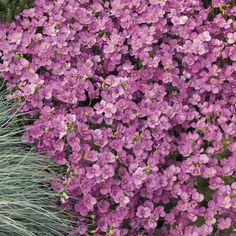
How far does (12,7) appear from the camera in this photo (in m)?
4.13

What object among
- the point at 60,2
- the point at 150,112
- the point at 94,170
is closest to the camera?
the point at 94,170

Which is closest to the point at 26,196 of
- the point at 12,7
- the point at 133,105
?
the point at 133,105

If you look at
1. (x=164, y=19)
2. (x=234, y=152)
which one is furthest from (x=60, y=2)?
(x=234, y=152)

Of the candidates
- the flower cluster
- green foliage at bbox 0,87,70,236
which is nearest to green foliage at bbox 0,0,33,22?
the flower cluster

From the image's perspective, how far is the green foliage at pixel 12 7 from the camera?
13.4ft

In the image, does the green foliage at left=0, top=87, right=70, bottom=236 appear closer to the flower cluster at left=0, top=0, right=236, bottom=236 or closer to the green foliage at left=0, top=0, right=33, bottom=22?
the flower cluster at left=0, top=0, right=236, bottom=236

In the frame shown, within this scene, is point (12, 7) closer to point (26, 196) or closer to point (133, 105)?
point (133, 105)

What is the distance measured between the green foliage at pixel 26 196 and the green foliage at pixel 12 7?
0.92 m

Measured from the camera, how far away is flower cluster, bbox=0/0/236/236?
3.21m

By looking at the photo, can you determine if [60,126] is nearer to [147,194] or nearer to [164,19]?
[147,194]

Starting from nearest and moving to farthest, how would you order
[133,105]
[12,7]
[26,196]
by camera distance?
1. [26,196]
2. [133,105]
3. [12,7]

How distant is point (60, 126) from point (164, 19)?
3.59ft

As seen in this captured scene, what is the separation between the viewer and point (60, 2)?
4.00 meters

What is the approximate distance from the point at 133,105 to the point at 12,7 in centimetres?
126
